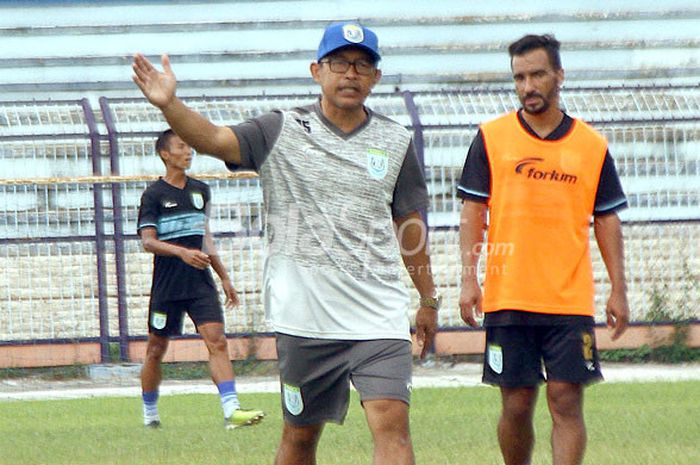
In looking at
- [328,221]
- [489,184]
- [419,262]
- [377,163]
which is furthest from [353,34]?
[489,184]

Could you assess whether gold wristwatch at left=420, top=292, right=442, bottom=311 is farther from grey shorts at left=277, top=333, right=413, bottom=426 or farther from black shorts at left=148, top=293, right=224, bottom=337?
black shorts at left=148, top=293, right=224, bottom=337

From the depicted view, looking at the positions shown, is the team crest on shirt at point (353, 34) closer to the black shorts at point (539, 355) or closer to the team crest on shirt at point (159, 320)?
the black shorts at point (539, 355)

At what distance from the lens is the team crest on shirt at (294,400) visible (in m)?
6.22

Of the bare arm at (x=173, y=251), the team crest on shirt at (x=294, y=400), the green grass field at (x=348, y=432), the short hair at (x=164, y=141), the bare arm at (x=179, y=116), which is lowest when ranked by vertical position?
the green grass field at (x=348, y=432)

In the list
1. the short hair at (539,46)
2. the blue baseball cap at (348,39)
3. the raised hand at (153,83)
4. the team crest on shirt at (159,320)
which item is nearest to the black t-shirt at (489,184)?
the short hair at (539,46)

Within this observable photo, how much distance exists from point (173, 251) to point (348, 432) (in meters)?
1.74

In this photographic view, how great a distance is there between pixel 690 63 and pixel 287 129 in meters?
14.9

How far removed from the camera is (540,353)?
281 inches

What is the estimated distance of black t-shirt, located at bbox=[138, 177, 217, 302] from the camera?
11031mm

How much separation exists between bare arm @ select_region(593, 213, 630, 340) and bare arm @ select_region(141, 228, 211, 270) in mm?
4028

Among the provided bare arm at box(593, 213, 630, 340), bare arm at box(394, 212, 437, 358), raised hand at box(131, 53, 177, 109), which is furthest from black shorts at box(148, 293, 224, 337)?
raised hand at box(131, 53, 177, 109)

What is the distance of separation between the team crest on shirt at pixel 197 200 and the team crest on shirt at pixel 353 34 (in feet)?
16.6

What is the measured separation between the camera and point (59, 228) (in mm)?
16422

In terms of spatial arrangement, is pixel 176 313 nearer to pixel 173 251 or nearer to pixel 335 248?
pixel 173 251
